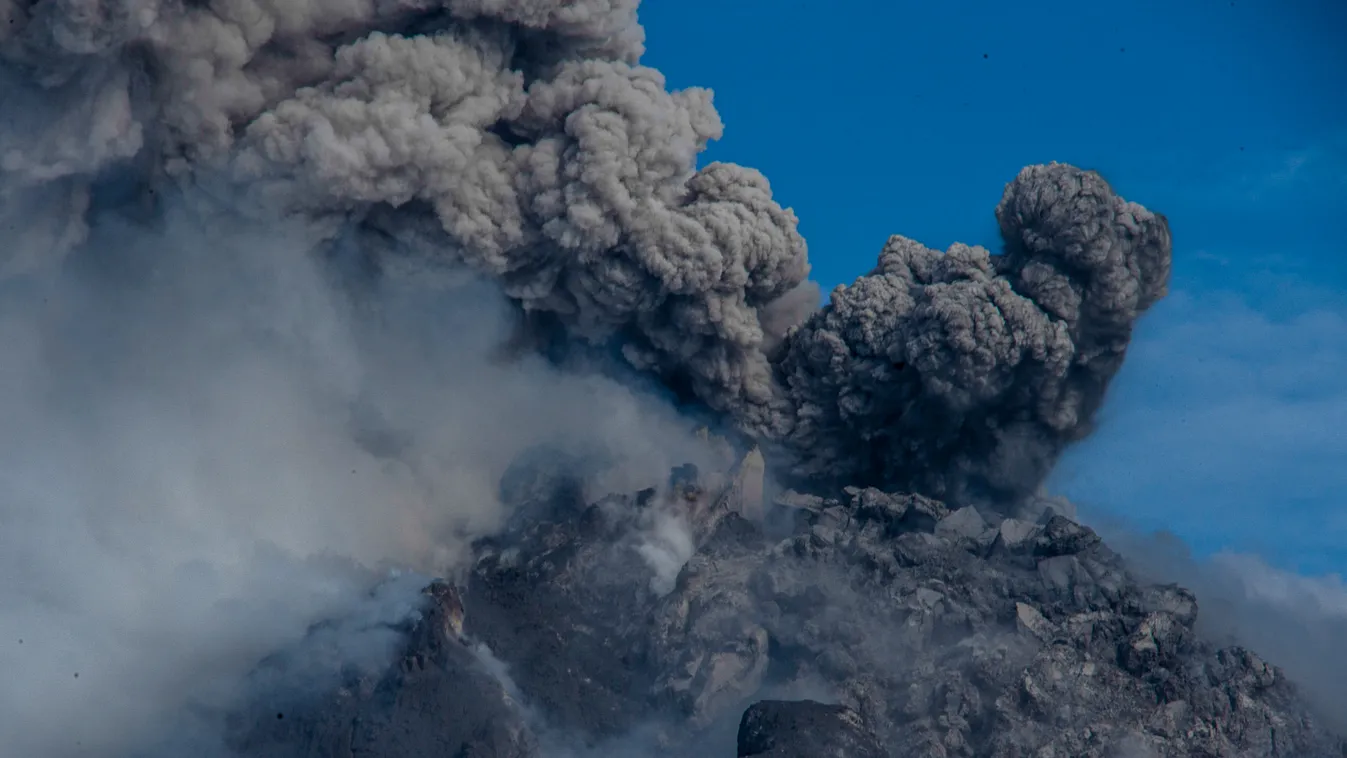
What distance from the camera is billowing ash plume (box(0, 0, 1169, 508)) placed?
21.7 meters

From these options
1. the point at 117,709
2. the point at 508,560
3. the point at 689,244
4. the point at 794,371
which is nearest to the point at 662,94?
the point at 689,244

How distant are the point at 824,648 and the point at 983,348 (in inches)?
263

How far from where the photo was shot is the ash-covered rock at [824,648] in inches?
836

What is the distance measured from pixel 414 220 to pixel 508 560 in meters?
7.25

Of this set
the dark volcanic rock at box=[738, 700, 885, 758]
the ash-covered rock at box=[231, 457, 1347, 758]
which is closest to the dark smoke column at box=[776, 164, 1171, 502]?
the ash-covered rock at box=[231, 457, 1347, 758]

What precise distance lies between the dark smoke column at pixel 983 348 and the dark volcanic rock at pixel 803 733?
7882 mm

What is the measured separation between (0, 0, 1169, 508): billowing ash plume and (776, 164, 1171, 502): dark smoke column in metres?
0.06

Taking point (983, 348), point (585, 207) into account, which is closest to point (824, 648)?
point (983, 348)

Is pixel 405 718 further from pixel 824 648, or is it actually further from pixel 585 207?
pixel 585 207

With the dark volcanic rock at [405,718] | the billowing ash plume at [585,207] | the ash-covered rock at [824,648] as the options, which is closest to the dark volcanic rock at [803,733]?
the ash-covered rock at [824,648]

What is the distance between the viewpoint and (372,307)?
26.2 metres

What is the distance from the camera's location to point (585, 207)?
24422 millimetres

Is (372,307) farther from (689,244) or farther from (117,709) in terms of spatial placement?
(117,709)

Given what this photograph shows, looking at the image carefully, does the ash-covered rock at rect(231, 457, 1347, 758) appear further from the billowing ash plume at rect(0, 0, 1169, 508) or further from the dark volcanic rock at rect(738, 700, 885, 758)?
the billowing ash plume at rect(0, 0, 1169, 508)
